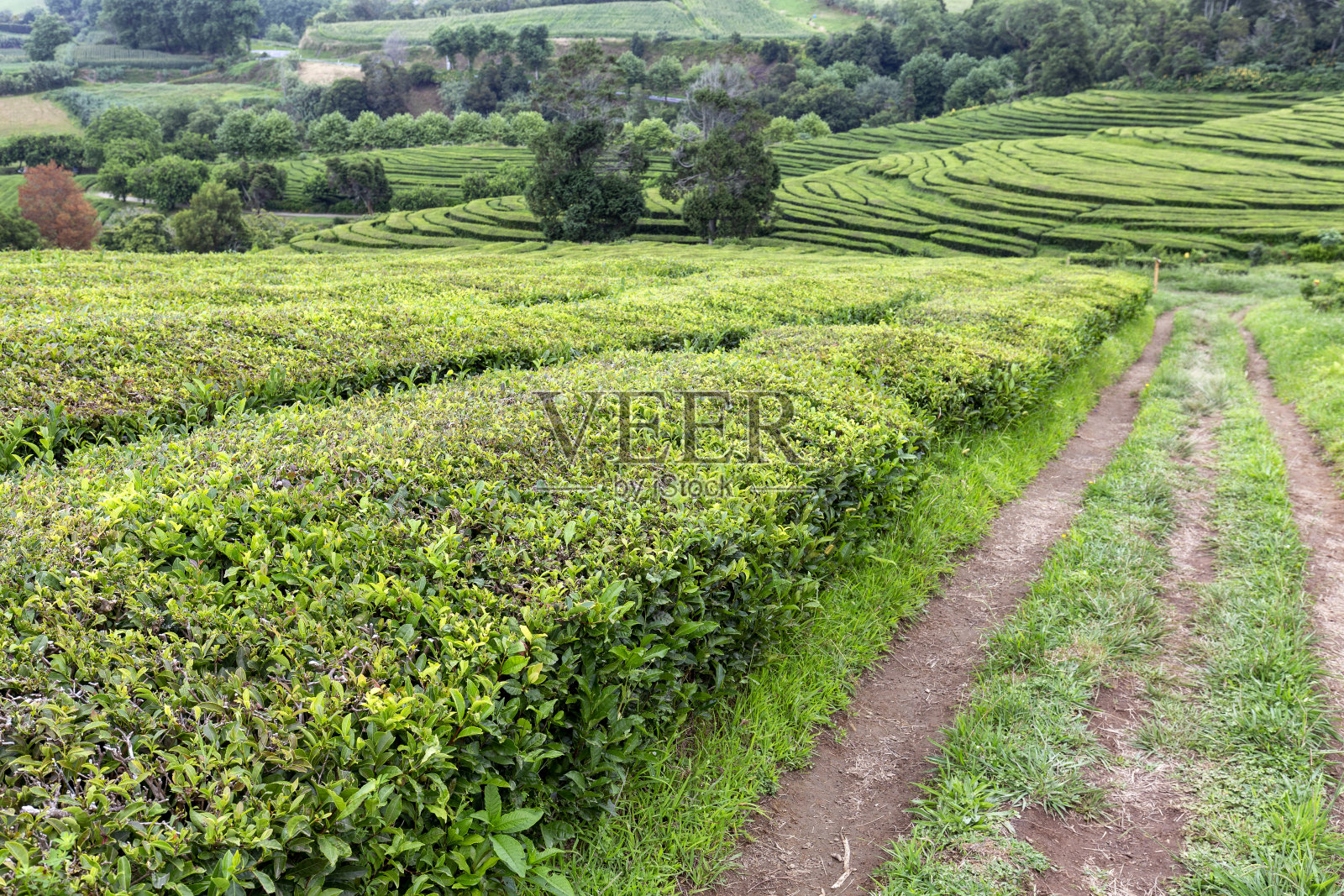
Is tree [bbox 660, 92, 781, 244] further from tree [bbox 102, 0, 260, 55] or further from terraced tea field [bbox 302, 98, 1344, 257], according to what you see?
tree [bbox 102, 0, 260, 55]

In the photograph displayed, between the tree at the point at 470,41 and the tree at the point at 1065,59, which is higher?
the tree at the point at 470,41

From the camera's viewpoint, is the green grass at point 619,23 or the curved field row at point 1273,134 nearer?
the curved field row at point 1273,134

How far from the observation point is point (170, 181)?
55.4 metres

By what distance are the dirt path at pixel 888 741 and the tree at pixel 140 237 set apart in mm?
49060

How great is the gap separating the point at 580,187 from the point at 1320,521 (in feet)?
128

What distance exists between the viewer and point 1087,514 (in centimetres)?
562

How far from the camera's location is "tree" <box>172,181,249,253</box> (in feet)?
137

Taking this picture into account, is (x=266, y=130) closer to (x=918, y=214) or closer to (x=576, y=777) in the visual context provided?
(x=918, y=214)

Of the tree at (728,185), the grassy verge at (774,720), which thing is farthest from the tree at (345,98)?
the grassy verge at (774,720)

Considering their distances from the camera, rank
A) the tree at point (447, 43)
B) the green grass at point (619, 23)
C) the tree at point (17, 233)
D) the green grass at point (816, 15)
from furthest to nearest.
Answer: the green grass at point (816, 15)
the green grass at point (619, 23)
the tree at point (447, 43)
the tree at point (17, 233)

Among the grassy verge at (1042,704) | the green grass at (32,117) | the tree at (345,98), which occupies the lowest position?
the grassy verge at (1042,704)

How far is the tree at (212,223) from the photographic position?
41688 mm

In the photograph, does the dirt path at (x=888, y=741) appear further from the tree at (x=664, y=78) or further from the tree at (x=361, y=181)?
the tree at (x=664, y=78)

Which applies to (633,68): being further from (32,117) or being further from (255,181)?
(32,117)
